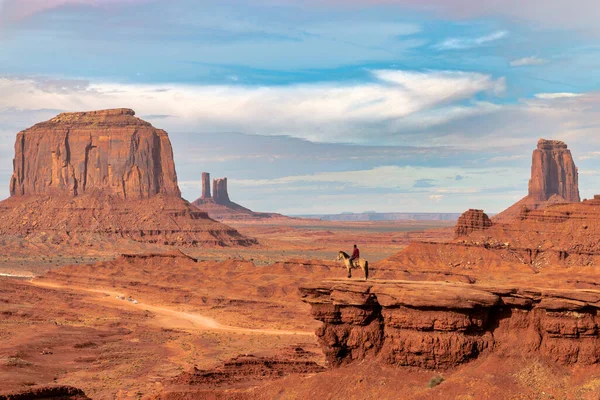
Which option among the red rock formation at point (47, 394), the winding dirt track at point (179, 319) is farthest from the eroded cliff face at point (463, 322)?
the winding dirt track at point (179, 319)

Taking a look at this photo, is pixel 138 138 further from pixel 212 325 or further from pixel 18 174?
pixel 212 325

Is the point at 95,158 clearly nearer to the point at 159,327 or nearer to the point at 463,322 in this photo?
the point at 159,327

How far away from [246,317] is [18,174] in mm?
127420

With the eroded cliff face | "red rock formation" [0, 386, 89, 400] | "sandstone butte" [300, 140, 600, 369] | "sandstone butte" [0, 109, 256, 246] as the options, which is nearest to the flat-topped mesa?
"sandstone butte" [0, 109, 256, 246]

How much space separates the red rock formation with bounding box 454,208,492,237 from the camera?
10212 centimetres

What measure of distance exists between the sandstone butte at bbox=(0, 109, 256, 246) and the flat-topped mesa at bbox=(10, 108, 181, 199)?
0.71 ft

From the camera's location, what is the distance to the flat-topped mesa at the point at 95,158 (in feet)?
572

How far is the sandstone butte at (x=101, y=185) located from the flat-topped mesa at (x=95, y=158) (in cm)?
22

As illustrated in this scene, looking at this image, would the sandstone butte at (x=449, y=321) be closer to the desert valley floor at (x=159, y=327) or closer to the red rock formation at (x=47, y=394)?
the desert valley floor at (x=159, y=327)

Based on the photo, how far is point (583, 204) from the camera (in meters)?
95.5

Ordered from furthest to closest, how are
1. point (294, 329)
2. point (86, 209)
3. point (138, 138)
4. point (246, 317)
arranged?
point (138, 138) → point (86, 209) → point (246, 317) → point (294, 329)

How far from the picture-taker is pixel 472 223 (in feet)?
337

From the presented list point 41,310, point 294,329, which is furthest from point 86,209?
point 294,329

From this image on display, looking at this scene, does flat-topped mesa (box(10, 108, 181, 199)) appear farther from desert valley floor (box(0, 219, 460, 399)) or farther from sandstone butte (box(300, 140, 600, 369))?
sandstone butte (box(300, 140, 600, 369))
